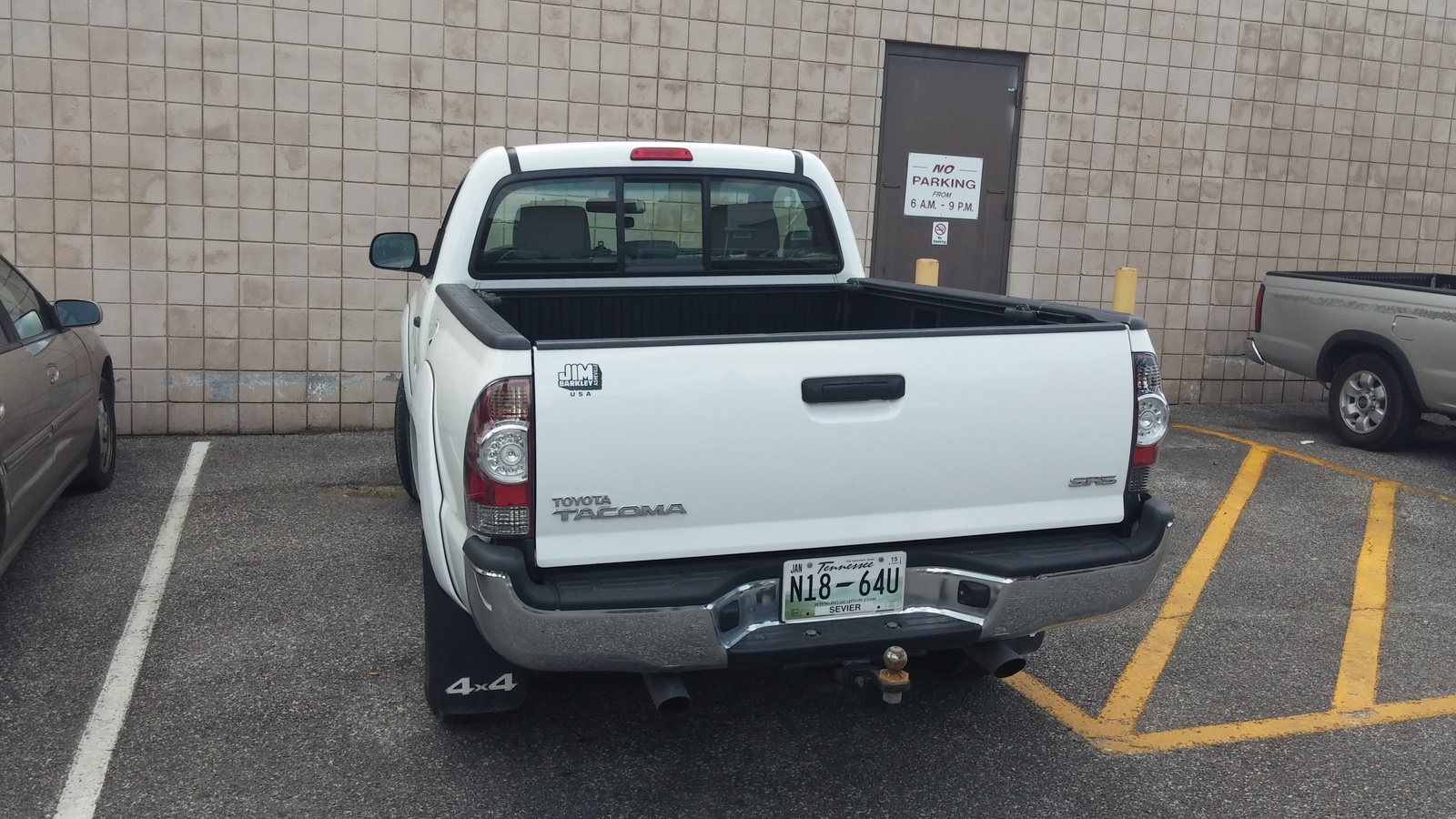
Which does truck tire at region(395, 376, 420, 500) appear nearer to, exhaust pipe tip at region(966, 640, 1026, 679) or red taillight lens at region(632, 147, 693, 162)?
red taillight lens at region(632, 147, 693, 162)

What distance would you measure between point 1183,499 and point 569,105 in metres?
5.15

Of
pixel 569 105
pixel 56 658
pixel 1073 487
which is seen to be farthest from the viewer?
pixel 569 105

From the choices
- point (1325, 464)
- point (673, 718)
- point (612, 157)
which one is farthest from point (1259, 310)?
point (673, 718)

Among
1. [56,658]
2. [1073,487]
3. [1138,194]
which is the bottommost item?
[56,658]

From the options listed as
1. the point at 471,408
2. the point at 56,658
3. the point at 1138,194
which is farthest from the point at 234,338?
the point at 1138,194

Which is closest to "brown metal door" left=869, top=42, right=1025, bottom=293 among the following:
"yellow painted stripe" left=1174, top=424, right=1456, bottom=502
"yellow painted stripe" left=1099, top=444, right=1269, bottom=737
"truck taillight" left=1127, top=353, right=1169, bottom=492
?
"yellow painted stripe" left=1174, top=424, right=1456, bottom=502

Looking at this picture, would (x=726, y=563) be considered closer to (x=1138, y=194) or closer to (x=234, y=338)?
(x=234, y=338)

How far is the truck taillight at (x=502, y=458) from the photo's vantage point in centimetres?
301

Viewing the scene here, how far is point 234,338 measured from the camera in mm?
8609

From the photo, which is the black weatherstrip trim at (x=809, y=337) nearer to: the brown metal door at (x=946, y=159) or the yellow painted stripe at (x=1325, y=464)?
the yellow painted stripe at (x=1325, y=464)

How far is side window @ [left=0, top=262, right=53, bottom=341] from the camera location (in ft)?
18.3

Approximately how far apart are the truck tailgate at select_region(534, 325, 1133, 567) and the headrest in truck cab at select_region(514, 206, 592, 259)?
82.7 inches

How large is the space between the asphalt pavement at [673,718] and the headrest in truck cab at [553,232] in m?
1.68

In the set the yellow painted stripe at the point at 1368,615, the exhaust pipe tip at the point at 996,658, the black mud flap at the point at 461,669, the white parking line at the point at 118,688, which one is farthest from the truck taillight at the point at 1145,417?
the white parking line at the point at 118,688
